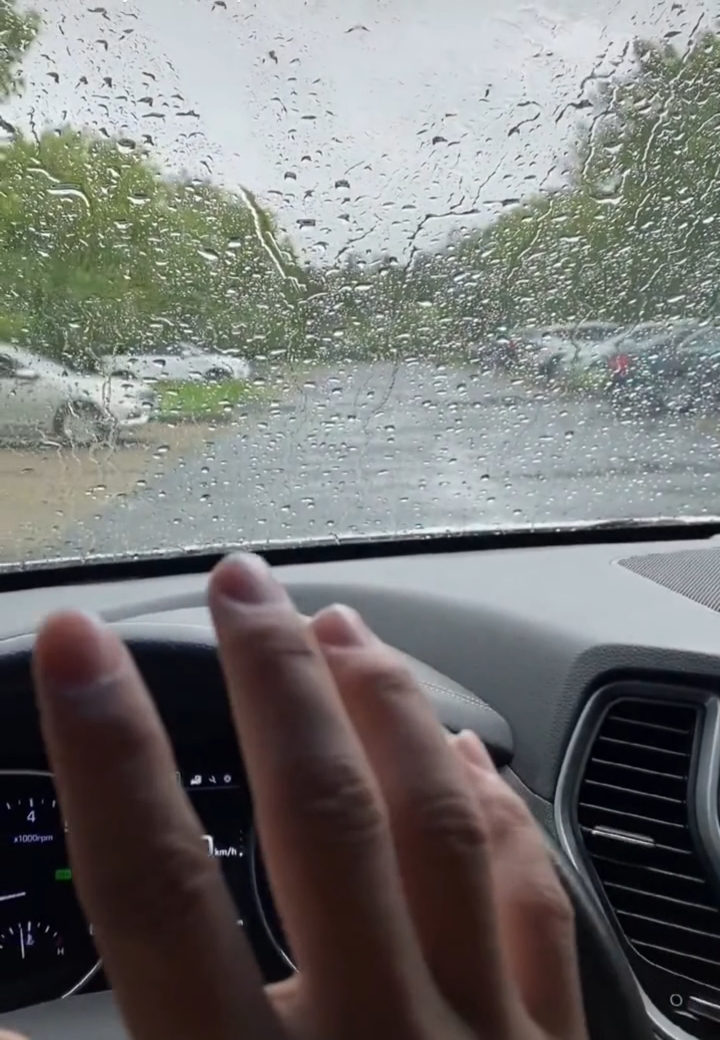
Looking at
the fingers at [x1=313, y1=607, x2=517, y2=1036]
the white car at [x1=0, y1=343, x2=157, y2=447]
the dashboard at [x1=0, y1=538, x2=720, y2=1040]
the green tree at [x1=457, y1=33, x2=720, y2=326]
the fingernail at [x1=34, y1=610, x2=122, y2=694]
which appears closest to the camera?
the fingernail at [x1=34, y1=610, x2=122, y2=694]

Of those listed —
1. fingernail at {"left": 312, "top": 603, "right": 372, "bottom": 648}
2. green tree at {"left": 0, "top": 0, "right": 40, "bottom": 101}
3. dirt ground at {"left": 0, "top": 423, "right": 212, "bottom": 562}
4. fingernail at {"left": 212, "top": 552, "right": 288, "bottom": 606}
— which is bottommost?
fingernail at {"left": 312, "top": 603, "right": 372, "bottom": 648}

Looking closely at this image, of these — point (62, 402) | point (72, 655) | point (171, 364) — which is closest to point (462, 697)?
point (171, 364)

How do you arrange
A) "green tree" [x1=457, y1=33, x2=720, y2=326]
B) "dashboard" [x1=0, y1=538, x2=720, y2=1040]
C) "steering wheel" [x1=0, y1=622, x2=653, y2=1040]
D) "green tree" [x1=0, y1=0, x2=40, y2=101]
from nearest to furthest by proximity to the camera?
1. "steering wheel" [x1=0, y1=622, x2=653, y2=1040]
2. "dashboard" [x1=0, y1=538, x2=720, y2=1040]
3. "green tree" [x1=0, y1=0, x2=40, y2=101]
4. "green tree" [x1=457, y1=33, x2=720, y2=326]

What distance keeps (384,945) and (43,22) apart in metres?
2.28

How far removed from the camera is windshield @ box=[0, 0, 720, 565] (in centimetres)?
262

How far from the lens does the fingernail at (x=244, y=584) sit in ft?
2.97

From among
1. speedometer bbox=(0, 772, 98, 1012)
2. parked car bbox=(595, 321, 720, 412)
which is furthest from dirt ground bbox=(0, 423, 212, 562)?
parked car bbox=(595, 321, 720, 412)

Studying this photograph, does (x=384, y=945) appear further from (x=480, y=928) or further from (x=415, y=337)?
(x=415, y=337)

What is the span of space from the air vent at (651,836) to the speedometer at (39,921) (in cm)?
108

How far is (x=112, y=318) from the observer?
270cm

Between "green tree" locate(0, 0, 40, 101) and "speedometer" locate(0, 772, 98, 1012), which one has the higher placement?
"green tree" locate(0, 0, 40, 101)

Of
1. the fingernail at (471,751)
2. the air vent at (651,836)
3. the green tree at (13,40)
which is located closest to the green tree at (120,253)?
the green tree at (13,40)

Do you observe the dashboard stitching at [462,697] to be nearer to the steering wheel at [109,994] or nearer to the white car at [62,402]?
the steering wheel at [109,994]

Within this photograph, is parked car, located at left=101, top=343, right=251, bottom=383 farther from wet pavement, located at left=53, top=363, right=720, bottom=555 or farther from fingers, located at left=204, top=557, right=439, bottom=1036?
fingers, located at left=204, top=557, right=439, bottom=1036
